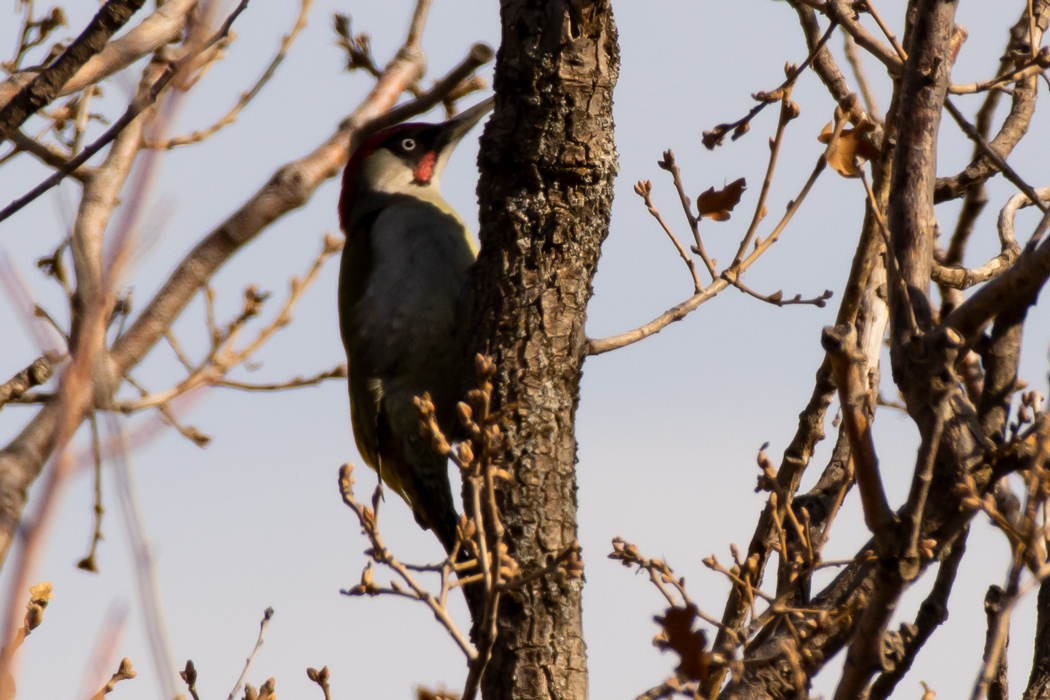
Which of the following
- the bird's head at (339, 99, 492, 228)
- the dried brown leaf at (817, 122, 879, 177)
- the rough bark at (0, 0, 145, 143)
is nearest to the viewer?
the rough bark at (0, 0, 145, 143)

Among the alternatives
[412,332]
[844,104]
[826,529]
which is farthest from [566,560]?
[412,332]

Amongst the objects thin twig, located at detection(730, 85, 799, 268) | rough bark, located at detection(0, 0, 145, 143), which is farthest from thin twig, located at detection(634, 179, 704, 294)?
rough bark, located at detection(0, 0, 145, 143)

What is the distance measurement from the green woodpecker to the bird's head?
605mm

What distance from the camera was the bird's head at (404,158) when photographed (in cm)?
590

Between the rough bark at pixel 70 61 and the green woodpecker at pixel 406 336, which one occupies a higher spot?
the green woodpecker at pixel 406 336

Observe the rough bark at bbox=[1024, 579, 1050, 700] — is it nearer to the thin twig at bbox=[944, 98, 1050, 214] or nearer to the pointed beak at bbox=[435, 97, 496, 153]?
the thin twig at bbox=[944, 98, 1050, 214]

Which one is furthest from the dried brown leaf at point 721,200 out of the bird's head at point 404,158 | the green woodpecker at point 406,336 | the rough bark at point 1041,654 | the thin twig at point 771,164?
the bird's head at point 404,158

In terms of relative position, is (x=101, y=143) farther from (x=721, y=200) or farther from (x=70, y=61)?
(x=721, y=200)

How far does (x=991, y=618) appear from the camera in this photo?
9.21ft

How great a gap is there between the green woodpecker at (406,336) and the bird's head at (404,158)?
60cm

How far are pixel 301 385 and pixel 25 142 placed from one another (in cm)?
221

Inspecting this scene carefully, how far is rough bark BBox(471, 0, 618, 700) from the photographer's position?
311 cm

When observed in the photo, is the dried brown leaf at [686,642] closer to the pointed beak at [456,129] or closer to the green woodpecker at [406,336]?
the green woodpecker at [406,336]

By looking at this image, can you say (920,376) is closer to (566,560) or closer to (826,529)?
(566,560)
